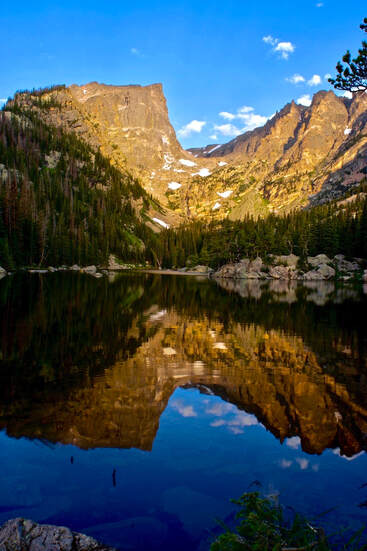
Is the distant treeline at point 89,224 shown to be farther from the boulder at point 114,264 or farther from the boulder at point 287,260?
the boulder at point 287,260

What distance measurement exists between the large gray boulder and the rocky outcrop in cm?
9507

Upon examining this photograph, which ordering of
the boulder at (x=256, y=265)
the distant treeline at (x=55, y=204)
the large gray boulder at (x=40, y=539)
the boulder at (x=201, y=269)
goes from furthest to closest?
the boulder at (x=201, y=269), the boulder at (x=256, y=265), the distant treeline at (x=55, y=204), the large gray boulder at (x=40, y=539)

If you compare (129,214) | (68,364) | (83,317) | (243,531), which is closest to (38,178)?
(129,214)

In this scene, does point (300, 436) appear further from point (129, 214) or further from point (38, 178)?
point (129, 214)

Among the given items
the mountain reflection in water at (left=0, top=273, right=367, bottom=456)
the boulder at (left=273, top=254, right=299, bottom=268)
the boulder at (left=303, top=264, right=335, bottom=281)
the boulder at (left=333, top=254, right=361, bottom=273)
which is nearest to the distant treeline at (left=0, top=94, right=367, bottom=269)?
the boulder at (left=333, top=254, right=361, bottom=273)

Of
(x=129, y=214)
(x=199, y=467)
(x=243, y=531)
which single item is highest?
(x=129, y=214)

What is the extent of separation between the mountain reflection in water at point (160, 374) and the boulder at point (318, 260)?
80147mm

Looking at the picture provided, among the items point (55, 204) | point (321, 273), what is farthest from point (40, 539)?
point (55, 204)

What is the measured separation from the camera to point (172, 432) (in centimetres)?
860

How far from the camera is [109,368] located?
12.5 meters

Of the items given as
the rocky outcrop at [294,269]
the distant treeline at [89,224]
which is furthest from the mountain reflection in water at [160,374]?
the rocky outcrop at [294,269]

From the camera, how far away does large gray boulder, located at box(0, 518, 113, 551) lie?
410cm

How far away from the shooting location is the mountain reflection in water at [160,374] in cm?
845

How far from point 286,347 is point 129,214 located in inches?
7317
